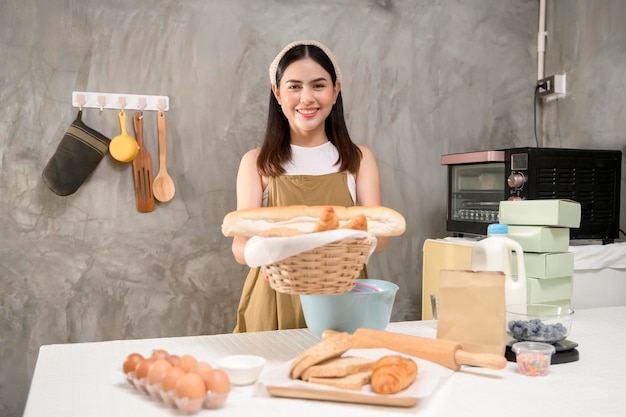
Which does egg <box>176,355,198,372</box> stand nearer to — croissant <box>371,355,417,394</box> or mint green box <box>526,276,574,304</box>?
croissant <box>371,355,417,394</box>

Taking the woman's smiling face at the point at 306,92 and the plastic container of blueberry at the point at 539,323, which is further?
the woman's smiling face at the point at 306,92

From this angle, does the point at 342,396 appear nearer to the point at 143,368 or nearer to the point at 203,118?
the point at 143,368

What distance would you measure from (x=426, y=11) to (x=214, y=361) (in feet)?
7.68

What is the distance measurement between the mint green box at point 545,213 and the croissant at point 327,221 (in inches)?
34.7

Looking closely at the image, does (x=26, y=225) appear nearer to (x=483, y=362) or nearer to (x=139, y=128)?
(x=139, y=128)

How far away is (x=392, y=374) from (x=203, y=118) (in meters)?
1.96

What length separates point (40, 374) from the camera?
121 centimetres

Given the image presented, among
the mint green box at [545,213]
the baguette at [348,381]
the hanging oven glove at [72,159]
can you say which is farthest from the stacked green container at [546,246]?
the hanging oven glove at [72,159]

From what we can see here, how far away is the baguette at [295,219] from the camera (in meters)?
1.26

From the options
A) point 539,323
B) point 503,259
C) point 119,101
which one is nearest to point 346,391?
point 539,323

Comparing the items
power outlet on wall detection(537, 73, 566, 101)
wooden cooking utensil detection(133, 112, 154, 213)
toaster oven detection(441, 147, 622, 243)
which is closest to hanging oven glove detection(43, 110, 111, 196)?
wooden cooking utensil detection(133, 112, 154, 213)

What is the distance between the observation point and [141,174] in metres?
2.67

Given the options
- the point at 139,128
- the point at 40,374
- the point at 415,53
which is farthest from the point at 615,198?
the point at 40,374

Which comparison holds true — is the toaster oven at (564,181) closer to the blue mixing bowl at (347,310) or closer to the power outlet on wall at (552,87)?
the power outlet on wall at (552,87)
